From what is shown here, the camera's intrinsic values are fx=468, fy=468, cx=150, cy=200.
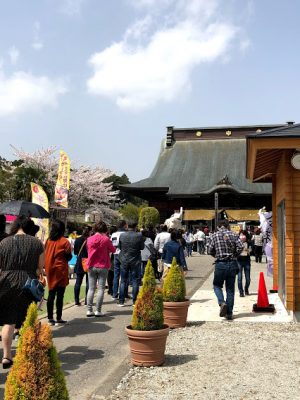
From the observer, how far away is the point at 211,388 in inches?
191

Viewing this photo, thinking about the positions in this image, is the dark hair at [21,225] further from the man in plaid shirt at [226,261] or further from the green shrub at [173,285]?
the man in plaid shirt at [226,261]

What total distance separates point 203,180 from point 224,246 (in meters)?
27.8

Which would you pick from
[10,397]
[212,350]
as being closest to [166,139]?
[212,350]

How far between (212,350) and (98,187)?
43.2m

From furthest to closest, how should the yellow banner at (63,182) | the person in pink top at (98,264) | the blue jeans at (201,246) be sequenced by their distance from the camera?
the blue jeans at (201,246), the yellow banner at (63,182), the person in pink top at (98,264)

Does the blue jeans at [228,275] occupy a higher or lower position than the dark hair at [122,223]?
lower

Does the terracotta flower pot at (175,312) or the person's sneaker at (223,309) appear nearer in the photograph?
the terracotta flower pot at (175,312)

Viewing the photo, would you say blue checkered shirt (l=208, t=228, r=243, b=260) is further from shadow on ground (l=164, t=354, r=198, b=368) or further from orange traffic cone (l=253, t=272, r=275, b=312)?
shadow on ground (l=164, t=354, r=198, b=368)

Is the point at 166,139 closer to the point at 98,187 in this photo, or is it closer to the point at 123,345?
the point at 98,187

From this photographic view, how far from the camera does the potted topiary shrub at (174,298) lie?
751 cm

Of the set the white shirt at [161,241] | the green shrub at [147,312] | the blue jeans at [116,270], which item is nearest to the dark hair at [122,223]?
the blue jeans at [116,270]

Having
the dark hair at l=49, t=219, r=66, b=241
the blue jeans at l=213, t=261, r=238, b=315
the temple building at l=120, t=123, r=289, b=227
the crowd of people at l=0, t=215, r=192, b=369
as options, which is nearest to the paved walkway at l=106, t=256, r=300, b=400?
the blue jeans at l=213, t=261, r=238, b=315

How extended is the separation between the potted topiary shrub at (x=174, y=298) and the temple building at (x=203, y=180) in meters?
23.5

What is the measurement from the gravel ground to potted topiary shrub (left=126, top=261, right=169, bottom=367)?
127 mm
